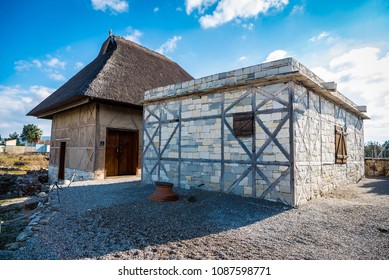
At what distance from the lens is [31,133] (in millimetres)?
45656

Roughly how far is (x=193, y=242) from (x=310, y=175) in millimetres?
4182

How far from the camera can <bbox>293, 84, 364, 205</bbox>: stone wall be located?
5.68 metres

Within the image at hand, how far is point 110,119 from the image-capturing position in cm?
1062

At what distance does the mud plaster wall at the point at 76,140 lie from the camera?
10.4m

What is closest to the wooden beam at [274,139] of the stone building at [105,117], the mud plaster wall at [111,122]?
the stone building at [105,117]

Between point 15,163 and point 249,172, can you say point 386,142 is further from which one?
point 15,163

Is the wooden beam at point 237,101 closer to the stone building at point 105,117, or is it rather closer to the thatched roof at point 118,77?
the stone building at point 105,117

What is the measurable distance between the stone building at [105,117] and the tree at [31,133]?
128 ft

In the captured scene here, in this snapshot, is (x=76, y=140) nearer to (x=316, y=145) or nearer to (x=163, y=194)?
(x=163, y=194)

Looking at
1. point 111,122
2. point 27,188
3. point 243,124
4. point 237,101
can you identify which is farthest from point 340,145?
point 27,188

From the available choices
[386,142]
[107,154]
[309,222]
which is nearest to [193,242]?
[309,222]

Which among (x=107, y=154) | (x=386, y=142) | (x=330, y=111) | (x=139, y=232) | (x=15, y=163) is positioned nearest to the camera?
(x=139, y=232)

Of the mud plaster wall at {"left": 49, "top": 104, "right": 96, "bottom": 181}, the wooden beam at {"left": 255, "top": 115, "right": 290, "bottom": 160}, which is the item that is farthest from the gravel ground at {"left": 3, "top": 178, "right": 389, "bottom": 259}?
the mud plaster wall at {"left": 49, "top": 104, "right": 96, "bottom": 181}

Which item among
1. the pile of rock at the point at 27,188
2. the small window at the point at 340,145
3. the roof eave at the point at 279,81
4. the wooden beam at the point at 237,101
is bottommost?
the pile of rock at the point at 27,188
